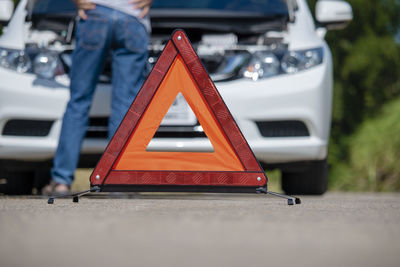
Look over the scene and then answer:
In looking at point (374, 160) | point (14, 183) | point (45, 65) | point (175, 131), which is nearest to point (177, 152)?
point (175, 131)

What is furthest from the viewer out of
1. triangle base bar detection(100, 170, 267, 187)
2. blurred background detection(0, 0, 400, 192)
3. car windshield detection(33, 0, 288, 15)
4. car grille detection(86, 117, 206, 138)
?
blurred background detection(0, 0, 400, 192)

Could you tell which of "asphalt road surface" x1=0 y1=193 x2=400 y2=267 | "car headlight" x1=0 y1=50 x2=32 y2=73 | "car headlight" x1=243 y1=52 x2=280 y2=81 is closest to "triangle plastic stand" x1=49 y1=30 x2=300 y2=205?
"asphalt road surface" x1=0 y1=193 x2=400 y2=267

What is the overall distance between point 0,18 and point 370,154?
7.51 meters

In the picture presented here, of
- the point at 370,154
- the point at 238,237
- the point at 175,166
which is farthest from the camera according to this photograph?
the point at 370,154

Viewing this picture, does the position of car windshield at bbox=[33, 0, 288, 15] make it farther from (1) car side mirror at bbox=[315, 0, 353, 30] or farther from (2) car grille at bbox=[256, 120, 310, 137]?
(2) car grille at bbox=[256, 120, 310, 137]

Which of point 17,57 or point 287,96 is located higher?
point 17,57

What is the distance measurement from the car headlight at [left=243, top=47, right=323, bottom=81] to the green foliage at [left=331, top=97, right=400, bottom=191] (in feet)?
20.7

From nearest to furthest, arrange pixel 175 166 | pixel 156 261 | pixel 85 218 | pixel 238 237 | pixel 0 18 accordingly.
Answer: pixel 156 261
pixel 238 237
pixel 85 218
pixel 175 166
pixel 0 18

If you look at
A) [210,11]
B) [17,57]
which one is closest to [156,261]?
[17,57]

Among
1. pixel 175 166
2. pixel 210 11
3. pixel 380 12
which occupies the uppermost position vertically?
pixel 380 12

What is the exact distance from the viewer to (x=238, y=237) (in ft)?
9.21

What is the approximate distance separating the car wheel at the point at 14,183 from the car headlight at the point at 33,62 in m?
0.83

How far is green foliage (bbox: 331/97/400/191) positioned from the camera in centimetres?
1160

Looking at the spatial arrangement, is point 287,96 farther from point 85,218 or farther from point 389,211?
point 85,218
